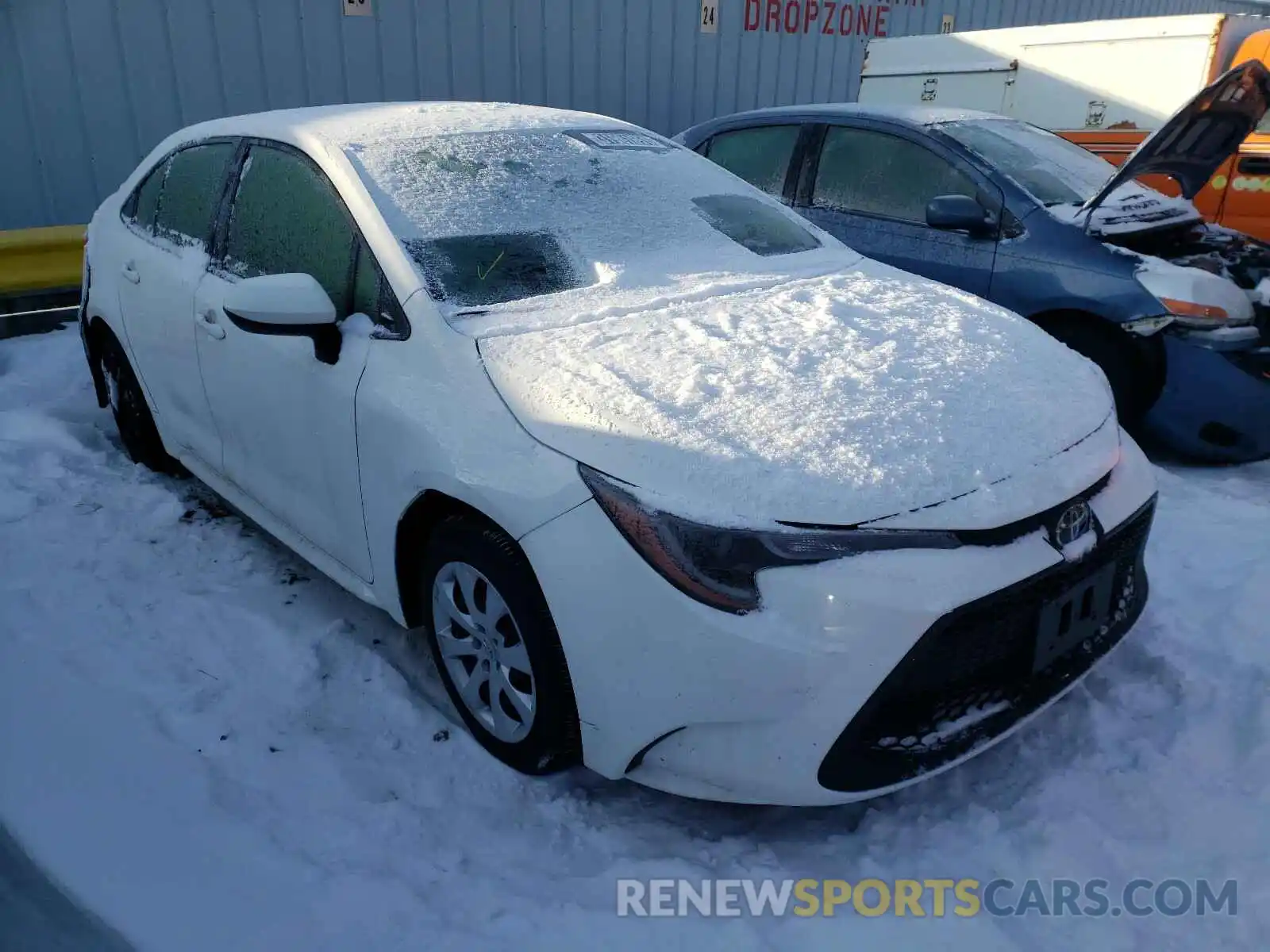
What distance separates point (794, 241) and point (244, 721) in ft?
7.23

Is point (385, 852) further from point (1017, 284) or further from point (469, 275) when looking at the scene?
point (1017, 284)

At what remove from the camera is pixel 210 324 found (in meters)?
3.02

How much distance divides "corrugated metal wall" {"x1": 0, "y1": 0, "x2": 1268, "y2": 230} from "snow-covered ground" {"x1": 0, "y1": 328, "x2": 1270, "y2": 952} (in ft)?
16.6

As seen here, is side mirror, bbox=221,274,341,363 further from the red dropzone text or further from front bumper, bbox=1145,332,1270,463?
the red dropzone text

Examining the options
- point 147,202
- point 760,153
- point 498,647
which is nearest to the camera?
point 498,647

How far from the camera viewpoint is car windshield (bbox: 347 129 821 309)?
2.52 meters

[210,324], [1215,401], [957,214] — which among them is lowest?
[1215,401]

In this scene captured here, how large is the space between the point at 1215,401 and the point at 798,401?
2.68m

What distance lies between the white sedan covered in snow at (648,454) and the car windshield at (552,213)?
1 cm

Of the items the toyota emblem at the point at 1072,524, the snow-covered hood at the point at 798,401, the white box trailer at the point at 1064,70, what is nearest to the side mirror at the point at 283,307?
the snow-covered hood at the point at 798,401

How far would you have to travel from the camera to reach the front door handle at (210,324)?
2.98m

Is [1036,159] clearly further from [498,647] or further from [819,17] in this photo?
[819,17]

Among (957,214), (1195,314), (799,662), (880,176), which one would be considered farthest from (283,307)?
(1195,314)

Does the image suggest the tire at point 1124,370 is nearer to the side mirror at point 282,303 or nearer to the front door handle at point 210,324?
the side mirror at point 282,303
